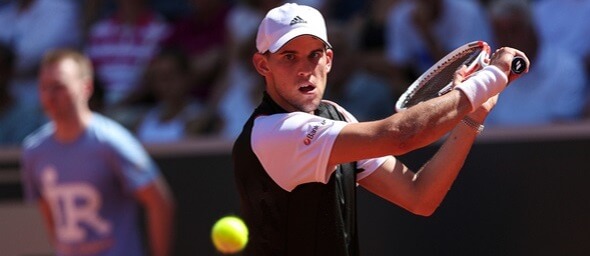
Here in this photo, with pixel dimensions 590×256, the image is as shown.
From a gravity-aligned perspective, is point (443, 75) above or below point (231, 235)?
above

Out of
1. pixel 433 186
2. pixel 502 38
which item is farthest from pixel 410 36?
pixel 433 186

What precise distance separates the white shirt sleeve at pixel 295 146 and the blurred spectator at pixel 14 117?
5590 mm

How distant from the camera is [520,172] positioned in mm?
7340

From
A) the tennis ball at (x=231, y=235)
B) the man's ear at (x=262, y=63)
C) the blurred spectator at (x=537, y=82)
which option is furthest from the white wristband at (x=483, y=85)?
the blurred spectator at (x=537, y=82)

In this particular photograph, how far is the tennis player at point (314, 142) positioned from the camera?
3.90 meters

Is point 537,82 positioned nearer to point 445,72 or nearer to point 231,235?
point 231,235

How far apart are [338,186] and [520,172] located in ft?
11.3

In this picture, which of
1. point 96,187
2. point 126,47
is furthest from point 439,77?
point 126,47

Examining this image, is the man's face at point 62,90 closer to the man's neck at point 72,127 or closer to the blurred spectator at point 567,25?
the man's neck at point 72,127

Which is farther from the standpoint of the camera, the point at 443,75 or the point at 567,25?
the point at 567,25

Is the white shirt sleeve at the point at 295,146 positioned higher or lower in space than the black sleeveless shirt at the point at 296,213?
higher

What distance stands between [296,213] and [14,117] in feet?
19.3

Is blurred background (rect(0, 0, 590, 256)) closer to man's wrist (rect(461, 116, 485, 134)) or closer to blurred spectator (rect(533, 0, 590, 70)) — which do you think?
blurred spectator (rect(533, 0, 590, 70))

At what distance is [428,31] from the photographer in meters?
8.20
